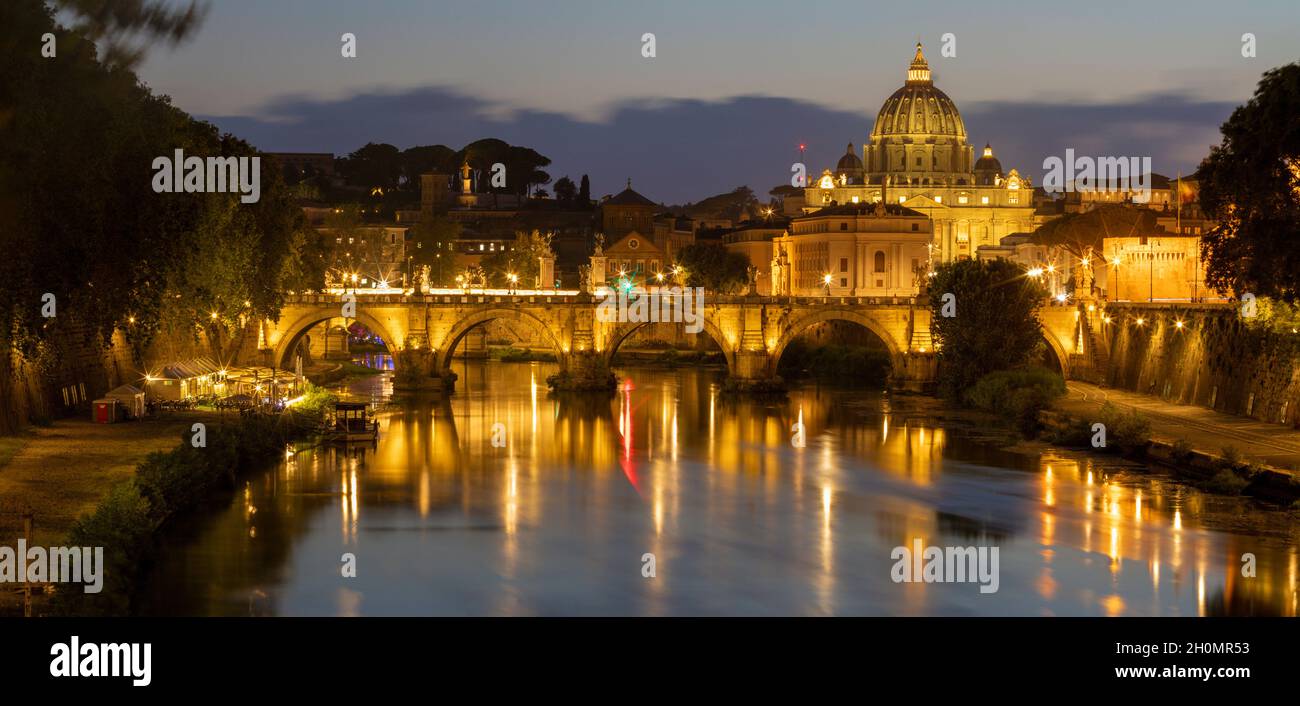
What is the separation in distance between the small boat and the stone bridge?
1801 cm

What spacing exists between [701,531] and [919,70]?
478 feet

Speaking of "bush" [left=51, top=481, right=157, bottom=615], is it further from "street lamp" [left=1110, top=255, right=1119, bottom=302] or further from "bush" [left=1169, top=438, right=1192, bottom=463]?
"street lamp" [left=1110, top=255, right=1119, bottom=302]

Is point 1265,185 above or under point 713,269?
under

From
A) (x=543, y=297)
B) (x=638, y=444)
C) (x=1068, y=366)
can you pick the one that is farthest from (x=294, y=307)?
(x=1068, y=366)

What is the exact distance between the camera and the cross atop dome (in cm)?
17562

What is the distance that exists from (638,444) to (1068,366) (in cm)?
2663

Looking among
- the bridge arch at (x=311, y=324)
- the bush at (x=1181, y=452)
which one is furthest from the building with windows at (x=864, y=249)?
the bush at (x=1181, y=452)

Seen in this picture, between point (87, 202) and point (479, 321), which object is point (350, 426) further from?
point (479, 321)

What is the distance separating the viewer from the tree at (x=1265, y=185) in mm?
35469

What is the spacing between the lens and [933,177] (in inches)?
6698

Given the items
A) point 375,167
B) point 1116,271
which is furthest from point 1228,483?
point 375,167
